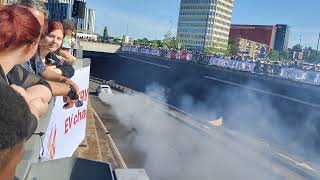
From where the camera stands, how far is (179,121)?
38531mm

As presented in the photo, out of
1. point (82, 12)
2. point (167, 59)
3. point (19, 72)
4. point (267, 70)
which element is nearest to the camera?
point (19, 72)

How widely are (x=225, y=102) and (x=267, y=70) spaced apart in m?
9.05

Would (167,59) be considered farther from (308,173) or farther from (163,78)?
(308,173)

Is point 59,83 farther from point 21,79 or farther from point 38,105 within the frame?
point 38,105

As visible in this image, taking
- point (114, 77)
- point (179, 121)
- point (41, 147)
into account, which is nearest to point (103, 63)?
point (114, 77)

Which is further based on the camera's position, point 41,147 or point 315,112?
point 315,112

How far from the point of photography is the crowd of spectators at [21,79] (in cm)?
149

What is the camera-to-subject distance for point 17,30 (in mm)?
2270

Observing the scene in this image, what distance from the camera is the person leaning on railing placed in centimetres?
304

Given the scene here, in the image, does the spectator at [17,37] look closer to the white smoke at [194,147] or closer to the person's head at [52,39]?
the person's head at [52,39]

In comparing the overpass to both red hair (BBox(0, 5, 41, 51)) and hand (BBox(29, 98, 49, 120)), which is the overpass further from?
red hair (BBox(0, 5, 41, 51))

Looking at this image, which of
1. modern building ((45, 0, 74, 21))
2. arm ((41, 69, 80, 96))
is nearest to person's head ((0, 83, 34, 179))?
arm ((41, 69, 80, 96))

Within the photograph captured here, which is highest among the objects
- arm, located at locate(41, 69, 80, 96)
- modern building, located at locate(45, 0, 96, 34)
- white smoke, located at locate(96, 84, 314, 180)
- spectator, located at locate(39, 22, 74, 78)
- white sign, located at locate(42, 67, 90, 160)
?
modern building, located at locate(45, 0, 96, 34)

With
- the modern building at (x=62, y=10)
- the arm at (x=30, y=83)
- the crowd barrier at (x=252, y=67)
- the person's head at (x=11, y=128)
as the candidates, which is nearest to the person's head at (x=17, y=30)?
the arm at (x=30, y=83)
